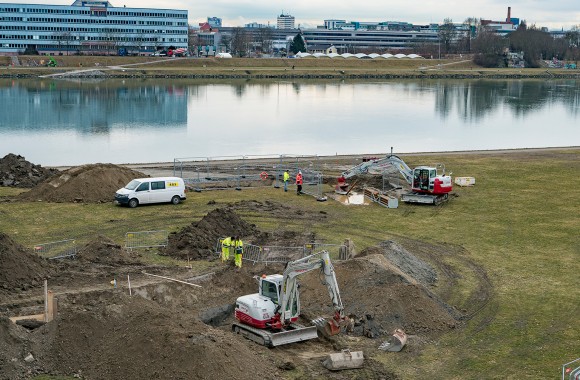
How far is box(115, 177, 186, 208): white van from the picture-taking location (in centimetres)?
4109

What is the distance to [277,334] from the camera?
22.5m

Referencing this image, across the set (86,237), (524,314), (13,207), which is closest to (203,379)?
(524,314)

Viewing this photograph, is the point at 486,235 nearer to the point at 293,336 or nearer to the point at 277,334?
the point at 293,336

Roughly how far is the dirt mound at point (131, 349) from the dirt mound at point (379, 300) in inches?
163

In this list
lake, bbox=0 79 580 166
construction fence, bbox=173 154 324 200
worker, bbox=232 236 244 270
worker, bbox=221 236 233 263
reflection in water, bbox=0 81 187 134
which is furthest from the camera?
reflection in water, bbox=0 81 187 134

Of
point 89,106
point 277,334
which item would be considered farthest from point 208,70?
point 277,334

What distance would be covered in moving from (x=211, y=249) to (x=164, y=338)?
40.3ft

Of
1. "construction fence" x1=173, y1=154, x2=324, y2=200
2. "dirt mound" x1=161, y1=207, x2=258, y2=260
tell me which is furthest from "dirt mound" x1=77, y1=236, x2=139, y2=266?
"construction fence" x1=173, y1=154, x2=324, y2=200

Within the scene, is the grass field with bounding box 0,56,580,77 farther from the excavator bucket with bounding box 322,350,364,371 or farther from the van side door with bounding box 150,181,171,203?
the excavator bucket with bounding box 322,350,364,371

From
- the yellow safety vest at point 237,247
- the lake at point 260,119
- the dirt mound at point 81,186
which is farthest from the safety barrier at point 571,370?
the lake at point 260,119

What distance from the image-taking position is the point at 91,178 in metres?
43.6

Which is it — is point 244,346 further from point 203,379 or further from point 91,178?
point 91,178

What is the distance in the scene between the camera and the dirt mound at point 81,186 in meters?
42.4

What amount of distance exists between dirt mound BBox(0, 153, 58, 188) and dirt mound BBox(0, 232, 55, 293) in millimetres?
20381
